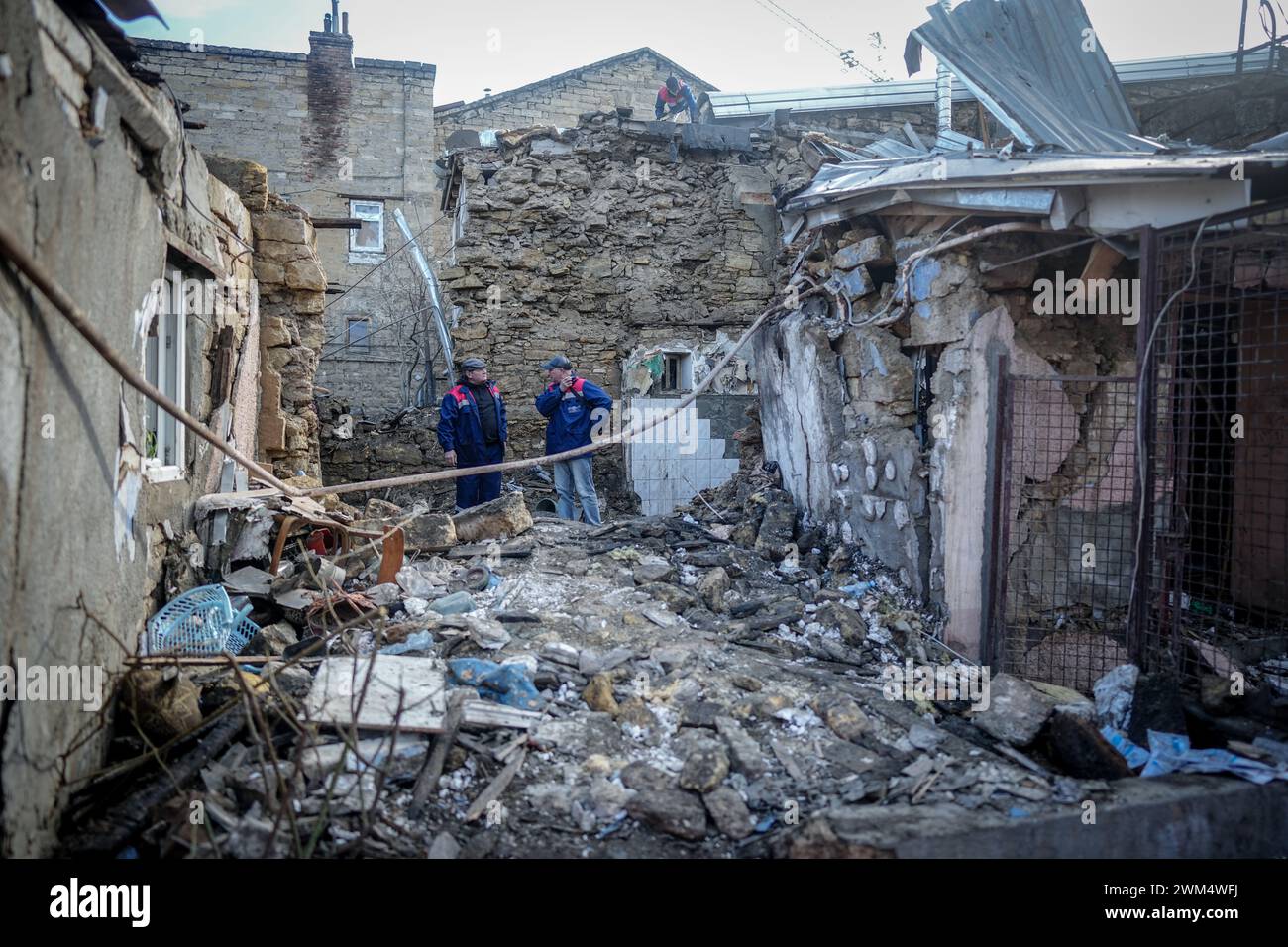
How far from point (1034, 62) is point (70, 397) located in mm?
6160

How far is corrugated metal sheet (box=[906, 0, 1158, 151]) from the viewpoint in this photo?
5.31 m

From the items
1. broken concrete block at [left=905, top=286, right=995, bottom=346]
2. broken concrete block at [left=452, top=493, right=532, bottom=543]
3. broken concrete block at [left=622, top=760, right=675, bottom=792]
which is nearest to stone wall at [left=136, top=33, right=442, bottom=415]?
broken concrete block at [left=452, top=493, right=532, bottom=543]

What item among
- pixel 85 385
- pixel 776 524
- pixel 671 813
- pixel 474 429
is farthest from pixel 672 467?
pixel 85 385

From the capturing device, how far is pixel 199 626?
4359 millimetres

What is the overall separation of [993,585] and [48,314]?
4821 millimetres

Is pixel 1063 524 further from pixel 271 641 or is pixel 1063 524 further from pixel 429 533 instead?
pixel 271 641

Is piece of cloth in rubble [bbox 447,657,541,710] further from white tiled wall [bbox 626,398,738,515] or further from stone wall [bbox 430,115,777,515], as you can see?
stone wall [bbox 430,115,777,515]

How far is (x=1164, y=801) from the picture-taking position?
11.1ft

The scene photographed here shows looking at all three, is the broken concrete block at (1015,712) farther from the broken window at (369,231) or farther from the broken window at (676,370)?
the broken window at (369,231)

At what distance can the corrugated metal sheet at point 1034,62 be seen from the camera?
17.4 feet

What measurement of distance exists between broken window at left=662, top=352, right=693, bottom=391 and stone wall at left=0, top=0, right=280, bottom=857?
21.5ft

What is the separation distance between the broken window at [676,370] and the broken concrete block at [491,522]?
12.7ft
